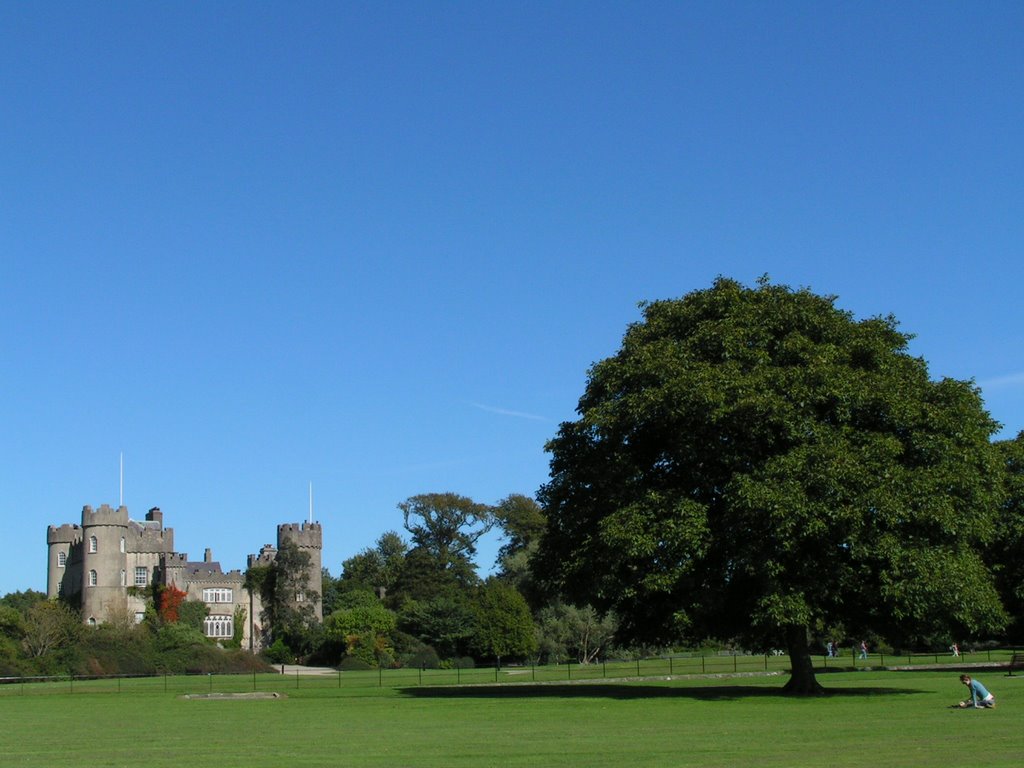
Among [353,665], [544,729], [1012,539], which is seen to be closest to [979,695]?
[544,729]

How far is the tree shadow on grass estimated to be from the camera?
37.8 m

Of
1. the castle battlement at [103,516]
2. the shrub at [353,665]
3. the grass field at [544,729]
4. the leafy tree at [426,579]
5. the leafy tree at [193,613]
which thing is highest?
the castle battlement at [103,516]

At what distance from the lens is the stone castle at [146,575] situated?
4242 inches

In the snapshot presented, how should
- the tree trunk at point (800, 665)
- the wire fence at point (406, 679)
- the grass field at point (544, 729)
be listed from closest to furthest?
the grass field at point (544, 729), the tree trunk at point (800, 665), the wire fence at point (406, 679)

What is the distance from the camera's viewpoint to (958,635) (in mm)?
59344

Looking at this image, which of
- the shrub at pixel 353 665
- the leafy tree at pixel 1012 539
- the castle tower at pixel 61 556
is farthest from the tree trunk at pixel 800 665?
the castle tower at pixel 61 556

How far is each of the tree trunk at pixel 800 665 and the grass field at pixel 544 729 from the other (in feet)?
2.96

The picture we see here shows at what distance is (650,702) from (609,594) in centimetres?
383

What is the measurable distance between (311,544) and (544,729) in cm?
8500

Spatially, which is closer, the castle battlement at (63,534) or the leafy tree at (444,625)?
the leafy tree at (444,625)

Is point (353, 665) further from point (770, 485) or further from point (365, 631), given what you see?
point (770, 485)

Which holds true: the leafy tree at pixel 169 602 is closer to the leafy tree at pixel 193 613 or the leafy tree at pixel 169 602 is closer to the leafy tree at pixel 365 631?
the leafy tree at pixel 193 613

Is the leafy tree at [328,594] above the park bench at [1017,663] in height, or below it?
above

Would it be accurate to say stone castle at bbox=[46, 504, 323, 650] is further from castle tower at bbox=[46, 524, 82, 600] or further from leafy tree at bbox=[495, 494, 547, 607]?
leafy tree at bbox=[495, 494, 547, 607]
